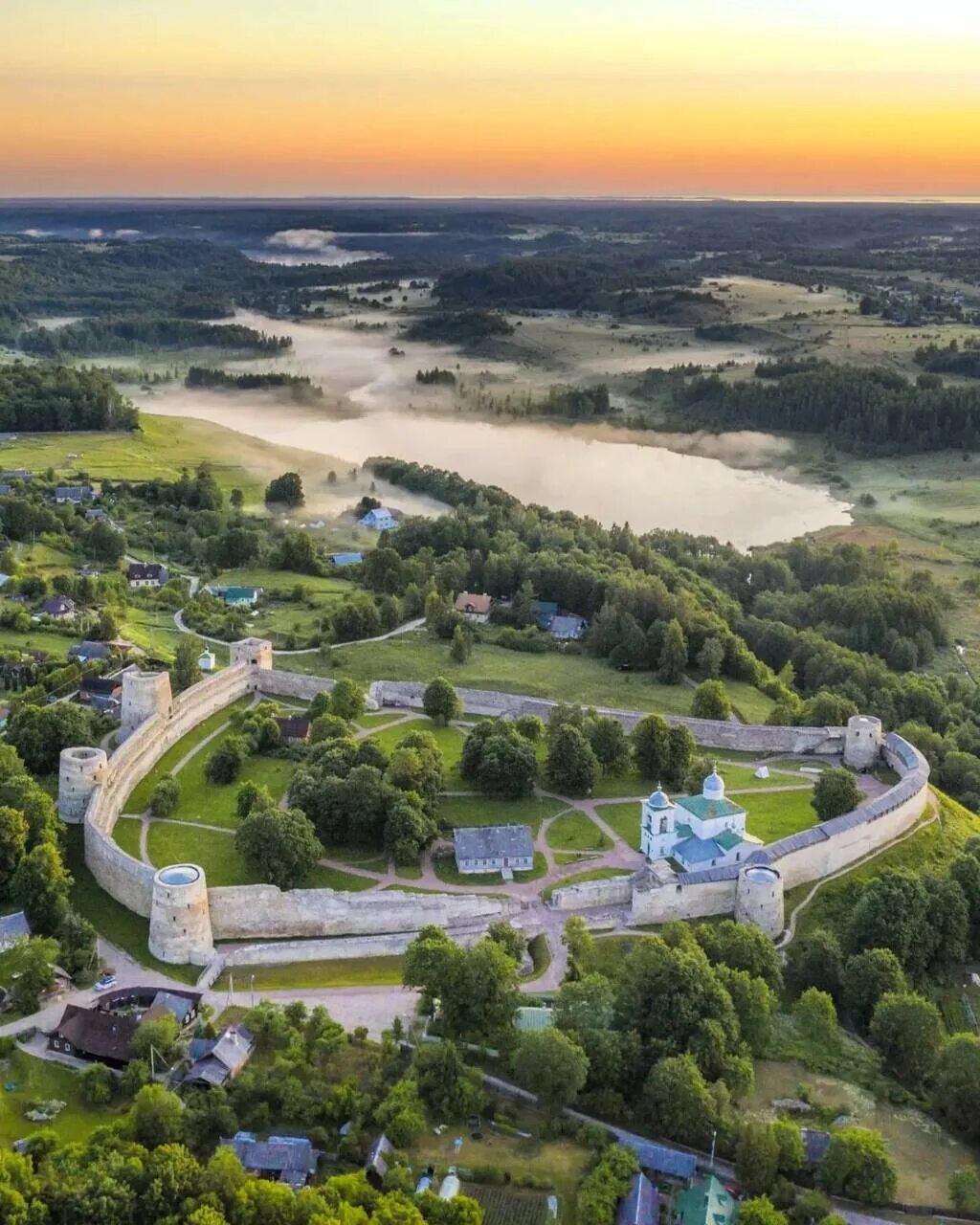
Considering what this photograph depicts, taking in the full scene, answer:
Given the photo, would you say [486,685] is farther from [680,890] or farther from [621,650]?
[680,890]

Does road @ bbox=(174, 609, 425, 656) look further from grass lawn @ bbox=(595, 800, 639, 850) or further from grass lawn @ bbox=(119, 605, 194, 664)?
grass lawn @ bbox=(595, 800, 639, 850)

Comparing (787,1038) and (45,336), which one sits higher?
(45,336)

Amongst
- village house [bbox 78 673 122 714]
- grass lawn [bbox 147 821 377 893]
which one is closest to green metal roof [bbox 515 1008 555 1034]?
grass lawn [bbox 147 821 377 893]

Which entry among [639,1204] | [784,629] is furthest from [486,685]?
[639,1204]

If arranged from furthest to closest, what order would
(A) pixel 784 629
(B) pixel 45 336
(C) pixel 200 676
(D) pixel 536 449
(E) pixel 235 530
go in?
1. (B) pixel 45 336
2. (D) pixel 536 449
3. (E) pixel 235 530
4. (A) pixel 784 629
5. (C) pixel 200 676

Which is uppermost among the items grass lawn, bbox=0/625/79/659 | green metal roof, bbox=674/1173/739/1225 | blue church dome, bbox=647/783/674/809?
blue church dome, bbox=647/783/674/809

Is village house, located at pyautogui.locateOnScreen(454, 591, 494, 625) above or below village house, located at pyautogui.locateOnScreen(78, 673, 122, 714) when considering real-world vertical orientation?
below

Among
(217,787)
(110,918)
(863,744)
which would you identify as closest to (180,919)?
(110,918)
